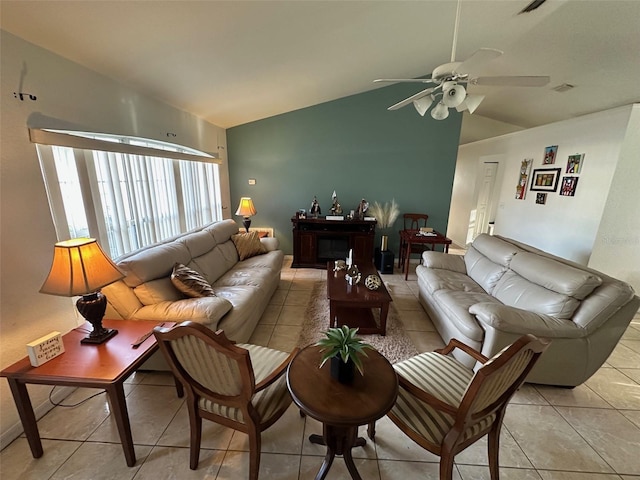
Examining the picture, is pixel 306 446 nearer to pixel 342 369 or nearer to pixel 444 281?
pixel 342 369

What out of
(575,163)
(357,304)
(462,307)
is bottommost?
(357,304)

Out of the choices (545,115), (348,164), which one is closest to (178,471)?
(348,164)

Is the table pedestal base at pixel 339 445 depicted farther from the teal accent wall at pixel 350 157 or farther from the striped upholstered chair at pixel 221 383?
the teal accent wall at pixel 350 157

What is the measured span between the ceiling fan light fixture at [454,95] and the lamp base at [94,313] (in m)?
2.88

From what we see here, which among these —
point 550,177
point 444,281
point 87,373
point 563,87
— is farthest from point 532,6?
point 87,373

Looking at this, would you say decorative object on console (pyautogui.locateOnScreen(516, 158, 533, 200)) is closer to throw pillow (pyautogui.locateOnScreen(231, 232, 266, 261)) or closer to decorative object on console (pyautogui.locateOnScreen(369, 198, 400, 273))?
decorative object on console (pyautogui.locateOnScreen(369, 198, 400, 273))

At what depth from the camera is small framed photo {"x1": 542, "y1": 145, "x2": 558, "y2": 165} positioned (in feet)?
14.9

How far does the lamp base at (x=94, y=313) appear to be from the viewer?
5.23ft

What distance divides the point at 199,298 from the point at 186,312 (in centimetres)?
24

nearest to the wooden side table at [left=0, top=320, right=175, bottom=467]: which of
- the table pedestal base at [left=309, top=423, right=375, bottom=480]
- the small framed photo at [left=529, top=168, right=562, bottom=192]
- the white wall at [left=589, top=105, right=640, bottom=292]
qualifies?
the table pedestal base at [left=309, top=423, right=375, bottom=480]

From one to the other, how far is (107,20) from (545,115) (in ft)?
20.7

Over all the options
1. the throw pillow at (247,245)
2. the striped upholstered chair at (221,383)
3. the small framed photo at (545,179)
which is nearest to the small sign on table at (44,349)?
the striped upholstered chair at (221,383)

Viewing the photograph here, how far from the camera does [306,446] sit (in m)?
1.59

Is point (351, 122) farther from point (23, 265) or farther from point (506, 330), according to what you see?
point (23, 265)
